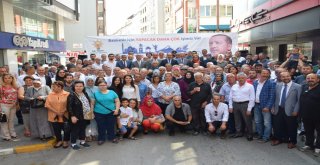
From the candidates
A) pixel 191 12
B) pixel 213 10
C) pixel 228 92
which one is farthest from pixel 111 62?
pixel 191 12

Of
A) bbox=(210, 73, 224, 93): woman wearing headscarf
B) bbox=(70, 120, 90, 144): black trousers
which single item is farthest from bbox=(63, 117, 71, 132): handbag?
bbox=(210, 73, 224, 93): woman wearing headscarf

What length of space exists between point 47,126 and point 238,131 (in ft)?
15.7

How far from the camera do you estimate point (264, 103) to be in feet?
22.4

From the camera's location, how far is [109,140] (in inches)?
287

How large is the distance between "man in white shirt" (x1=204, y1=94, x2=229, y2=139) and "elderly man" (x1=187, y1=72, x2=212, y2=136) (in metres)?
0.30

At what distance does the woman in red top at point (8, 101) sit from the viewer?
23.6ft

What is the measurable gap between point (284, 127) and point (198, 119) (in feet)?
7.30

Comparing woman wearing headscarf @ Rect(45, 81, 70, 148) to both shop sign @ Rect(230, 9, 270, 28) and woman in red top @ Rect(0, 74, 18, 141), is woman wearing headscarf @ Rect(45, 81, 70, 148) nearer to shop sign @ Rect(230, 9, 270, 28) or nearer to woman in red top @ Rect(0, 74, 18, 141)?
woman in red top @ Rect(0, 74, 18, 141)

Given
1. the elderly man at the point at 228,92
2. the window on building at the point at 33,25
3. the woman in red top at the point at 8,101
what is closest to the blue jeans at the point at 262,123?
the elderly man at the point at 228,92

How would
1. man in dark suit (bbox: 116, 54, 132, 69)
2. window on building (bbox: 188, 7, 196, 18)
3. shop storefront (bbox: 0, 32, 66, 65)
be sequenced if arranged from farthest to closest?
window on building (bbox: 188, 7, 196, 18) → shop storefront (bbox: 0, 32, 66, 65) → man in dark suit (bbox: 116, 54, 132, 69)

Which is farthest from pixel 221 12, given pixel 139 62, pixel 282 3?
pixel 139 62

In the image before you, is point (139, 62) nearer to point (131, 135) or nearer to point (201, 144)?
point (131, 135)

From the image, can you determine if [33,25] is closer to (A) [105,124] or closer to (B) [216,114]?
(A) [105,124]

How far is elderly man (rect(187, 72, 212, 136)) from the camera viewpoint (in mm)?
7816
